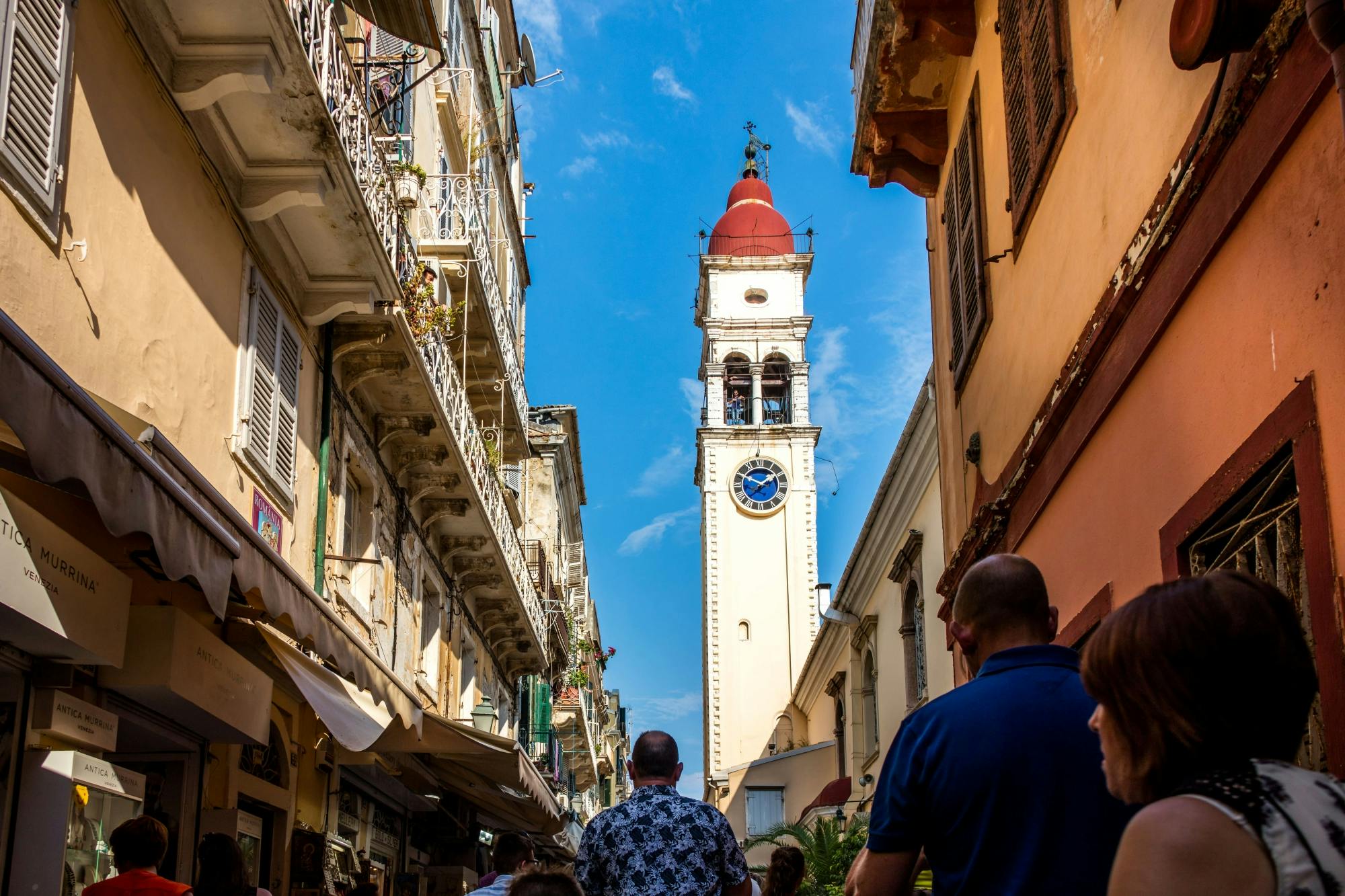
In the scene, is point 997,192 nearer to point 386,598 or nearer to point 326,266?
point 326,266

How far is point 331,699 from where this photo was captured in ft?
26.3

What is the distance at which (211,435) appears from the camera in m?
9.76

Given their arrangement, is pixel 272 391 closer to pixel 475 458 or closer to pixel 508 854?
pixel 508 854

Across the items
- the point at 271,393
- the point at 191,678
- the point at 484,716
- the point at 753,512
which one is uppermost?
the point at 753,512

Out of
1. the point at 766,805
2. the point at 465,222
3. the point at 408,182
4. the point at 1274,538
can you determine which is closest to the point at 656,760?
the point at 1274,538

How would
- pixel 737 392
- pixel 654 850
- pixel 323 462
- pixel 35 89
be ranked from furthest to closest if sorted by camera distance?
pixel 737 392 < pixel 323 462 < pixel 35 89 < pixel 654 850

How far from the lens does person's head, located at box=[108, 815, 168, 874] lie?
5.65 m

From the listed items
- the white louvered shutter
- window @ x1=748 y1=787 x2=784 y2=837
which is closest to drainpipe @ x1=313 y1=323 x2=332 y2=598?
the white louvered shutter

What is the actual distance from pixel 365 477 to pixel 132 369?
6031 millimetres

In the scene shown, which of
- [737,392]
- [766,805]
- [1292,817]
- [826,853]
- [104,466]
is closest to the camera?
[1292,817]

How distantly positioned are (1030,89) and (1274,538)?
4220 millimetres

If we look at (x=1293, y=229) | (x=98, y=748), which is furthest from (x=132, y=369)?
(x=1293, y=229)

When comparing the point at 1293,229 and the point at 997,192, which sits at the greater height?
the point at 997,192

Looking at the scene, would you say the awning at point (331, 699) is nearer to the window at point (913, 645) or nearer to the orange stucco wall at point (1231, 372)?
the orange stucco wall at point (1231, 372)
